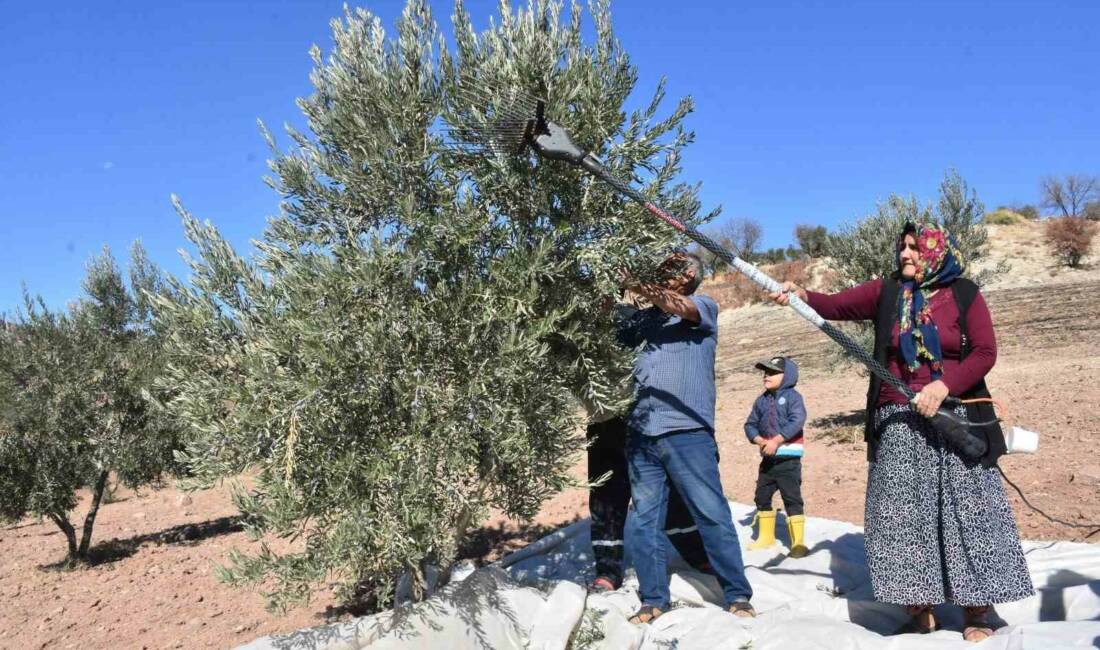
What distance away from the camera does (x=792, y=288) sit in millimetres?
3836

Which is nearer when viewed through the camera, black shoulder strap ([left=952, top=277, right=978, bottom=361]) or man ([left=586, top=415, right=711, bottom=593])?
black shoulder strap ([left=952, top=277, right=978, bottom=361])

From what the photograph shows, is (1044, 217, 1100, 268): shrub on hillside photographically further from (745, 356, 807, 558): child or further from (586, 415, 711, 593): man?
(586, 415, 711, 593): man

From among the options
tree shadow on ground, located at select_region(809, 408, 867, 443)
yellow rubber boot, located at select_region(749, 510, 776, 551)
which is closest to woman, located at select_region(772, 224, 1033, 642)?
yellow rubber boot, located at select_region(749, 510, 776, 551)

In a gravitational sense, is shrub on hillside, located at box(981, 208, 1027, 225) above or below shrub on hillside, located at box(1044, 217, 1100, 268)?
above

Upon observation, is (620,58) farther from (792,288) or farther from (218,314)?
(218,314)

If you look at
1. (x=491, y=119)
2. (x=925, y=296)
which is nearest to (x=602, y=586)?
(x=925, y=296)

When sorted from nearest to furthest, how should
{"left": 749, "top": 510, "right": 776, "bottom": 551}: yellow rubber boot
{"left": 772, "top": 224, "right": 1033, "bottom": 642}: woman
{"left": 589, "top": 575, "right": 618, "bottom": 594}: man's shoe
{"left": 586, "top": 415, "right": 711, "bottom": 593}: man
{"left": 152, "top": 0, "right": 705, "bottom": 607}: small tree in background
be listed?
{"left": 152, "top": 0, "right": 705, "bottom": 607}: small tree in background, {"left": 772, "top": 224, "right": 1033, "bottom": 642}: woman, {"left": 586, "top": 415, "right": 711, "bottom": 593}: man, {"left": 589, "top": 575, "right": 618, "bottom": 594}: man's shoe, {"left": 749, "top": 510, "right": 776, "bottom": 551}: yellow rubber boot

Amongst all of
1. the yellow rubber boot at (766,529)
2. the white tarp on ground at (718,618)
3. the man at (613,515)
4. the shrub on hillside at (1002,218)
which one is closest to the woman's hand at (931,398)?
the white tarp on ground at (718,618)

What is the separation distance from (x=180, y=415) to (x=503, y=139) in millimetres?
1905

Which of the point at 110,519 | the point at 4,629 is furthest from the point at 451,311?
the point at 110,519

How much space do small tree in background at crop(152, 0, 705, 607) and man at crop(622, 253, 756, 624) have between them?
56cm

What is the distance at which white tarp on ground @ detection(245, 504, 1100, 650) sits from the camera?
3625 millimetres

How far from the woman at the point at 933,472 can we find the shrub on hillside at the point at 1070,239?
34.9 m

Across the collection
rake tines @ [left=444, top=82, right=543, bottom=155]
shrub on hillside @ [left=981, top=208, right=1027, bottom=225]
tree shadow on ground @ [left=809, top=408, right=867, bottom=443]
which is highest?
shrub on hillside @ [left=981, top=208, right=1027, bottom=225]
